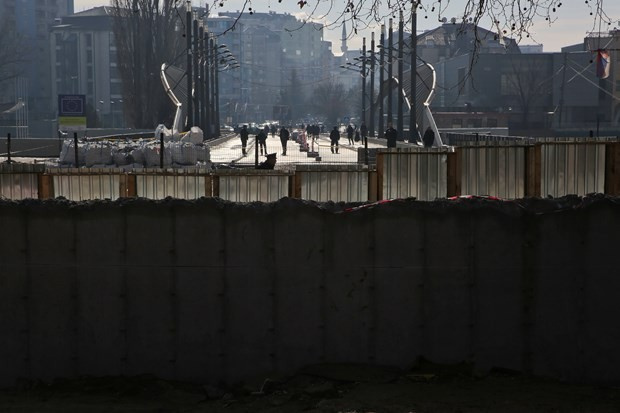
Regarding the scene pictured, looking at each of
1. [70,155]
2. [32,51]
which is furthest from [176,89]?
[32,51]

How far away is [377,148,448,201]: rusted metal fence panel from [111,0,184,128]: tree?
76.7 metres

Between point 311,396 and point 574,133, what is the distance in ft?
283

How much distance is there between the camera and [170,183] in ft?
42.1

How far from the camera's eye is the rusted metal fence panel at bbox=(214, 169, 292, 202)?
12719 millimetres

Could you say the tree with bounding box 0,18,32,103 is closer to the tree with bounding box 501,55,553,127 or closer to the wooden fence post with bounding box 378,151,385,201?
the tree with bounding box 501,55,553,127

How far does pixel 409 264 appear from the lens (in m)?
10.2

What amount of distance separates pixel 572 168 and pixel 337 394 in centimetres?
477

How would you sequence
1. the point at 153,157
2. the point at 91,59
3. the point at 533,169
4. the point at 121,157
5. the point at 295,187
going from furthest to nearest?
the point at 91,59, the point at 121,157, the point at 153,157, the point at 533,169, the point at 295,187

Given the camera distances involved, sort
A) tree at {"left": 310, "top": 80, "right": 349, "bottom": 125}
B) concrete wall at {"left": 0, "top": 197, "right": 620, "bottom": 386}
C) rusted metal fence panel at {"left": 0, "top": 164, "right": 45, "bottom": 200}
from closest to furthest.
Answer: concrete wall at {"left": 0, "top": 197, "right": 620, "bottom": 386}
rusted metal fence panel at {"left": 0, "top": 164, "right": 45, "bottom": 200}
tree at {"left": 310, "top": 80, "right": 349, "bottom": 125}

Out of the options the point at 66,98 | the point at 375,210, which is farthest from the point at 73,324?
the point at 66,98

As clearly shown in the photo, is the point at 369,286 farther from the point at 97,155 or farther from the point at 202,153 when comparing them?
→ the point at 202,153

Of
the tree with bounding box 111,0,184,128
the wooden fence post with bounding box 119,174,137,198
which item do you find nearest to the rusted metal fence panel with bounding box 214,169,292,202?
the wooden fence post with bounding box 119,174,137,198

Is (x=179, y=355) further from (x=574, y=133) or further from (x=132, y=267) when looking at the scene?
(x=574, y=133)

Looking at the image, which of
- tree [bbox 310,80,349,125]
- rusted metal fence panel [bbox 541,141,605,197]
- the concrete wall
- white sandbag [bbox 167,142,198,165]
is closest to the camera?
the concrete wall
